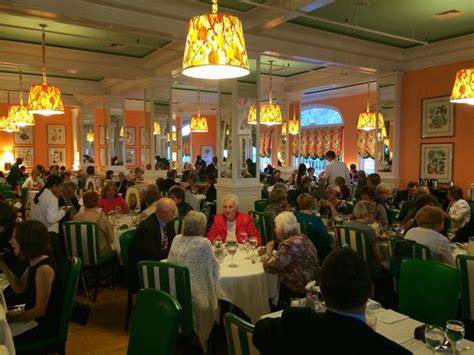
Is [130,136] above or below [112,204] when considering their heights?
above

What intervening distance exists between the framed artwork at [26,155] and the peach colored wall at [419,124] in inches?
527

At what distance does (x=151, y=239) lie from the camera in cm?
409

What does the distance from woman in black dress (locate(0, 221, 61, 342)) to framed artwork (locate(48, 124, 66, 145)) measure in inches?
593

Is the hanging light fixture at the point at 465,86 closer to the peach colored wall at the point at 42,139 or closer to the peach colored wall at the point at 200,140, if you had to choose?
the peach colored wall at the point at 42,139

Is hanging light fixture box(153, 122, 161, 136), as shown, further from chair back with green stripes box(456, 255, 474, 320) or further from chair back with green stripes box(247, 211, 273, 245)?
chair back with green stripes box(456, 255, 474, 320)

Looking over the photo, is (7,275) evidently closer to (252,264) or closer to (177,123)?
(252,264)

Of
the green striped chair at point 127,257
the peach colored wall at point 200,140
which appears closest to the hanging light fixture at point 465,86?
the green striped chair at point 127,257

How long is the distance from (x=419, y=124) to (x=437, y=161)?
889mm

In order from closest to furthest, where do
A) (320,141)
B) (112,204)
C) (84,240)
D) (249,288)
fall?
1. (249,288)
2. (84,240)
3. (112,204)
4. (320,141)

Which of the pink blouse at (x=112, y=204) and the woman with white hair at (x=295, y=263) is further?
the pink blouse at (x=112, y=204)

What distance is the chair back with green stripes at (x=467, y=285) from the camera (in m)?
3.40

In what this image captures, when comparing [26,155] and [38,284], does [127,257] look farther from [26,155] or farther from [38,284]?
[26,155]

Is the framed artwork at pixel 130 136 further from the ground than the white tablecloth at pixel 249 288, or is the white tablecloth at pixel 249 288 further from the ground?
the framed artwork at pixel 130 136

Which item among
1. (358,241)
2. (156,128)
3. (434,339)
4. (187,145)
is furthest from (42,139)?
(434,339)
